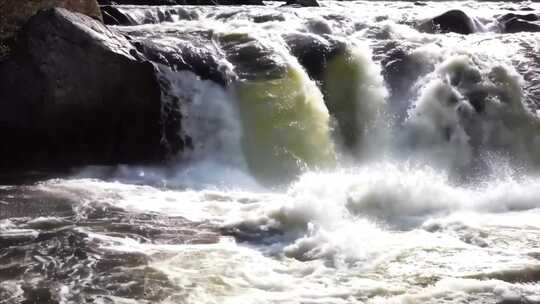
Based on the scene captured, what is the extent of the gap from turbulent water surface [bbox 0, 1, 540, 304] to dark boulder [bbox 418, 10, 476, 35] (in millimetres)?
882

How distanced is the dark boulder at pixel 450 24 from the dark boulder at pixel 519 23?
100 cm

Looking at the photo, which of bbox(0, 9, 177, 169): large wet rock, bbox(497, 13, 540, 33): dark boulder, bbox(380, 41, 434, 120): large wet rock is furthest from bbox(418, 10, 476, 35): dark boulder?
bbox(0, 9, 177, 169): large wet rock

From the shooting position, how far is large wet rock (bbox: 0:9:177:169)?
850cm

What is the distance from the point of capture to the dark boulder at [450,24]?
14086mm

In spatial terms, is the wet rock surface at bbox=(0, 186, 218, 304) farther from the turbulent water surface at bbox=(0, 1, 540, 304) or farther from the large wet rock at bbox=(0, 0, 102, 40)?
the large wet rock at bbox=(0, 0, 102, 40)

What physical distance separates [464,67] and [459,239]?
5.28 meters

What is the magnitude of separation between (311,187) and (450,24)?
862cm

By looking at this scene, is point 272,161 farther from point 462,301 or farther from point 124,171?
point 462,301

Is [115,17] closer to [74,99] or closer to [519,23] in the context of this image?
[74,99]

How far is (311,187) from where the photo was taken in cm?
743

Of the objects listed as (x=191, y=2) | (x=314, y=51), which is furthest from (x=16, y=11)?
(x=191, y=2)

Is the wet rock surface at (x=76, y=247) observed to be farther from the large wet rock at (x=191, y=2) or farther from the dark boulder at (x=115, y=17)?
the large wet rock at (x=191, y=2)

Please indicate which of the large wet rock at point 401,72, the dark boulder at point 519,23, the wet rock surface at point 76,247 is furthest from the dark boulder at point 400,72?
the wet rock surface at point 76,247

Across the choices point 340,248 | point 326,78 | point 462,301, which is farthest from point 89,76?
point 462,301
